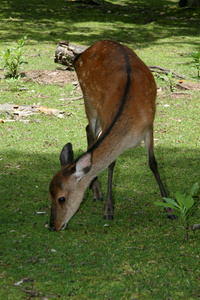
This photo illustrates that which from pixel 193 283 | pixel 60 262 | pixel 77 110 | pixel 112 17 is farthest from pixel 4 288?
pixel 112 17

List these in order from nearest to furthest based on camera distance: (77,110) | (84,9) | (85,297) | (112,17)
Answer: (85,297)
(77,110)
(112,17)
(84,9)

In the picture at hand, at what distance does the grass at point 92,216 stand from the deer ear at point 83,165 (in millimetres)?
597

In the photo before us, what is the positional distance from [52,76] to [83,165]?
589cm

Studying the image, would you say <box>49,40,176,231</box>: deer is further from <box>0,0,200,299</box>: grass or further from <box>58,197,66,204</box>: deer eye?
<box>0,0,200,299</box>: grass

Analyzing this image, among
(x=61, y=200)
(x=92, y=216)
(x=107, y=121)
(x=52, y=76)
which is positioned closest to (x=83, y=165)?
(x=61, y=200)

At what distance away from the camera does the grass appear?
10.6 ft

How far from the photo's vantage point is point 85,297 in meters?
3.08

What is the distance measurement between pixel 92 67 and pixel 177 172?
1.73 metres

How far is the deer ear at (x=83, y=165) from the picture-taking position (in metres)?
3.77

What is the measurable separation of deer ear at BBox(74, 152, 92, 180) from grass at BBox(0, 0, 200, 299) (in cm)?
60

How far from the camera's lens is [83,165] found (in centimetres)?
384

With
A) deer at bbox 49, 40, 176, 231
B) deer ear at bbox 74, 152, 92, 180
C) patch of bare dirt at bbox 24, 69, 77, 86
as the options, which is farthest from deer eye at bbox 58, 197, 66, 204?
patch of bare dirt at bbox 24, 69, 77, 86

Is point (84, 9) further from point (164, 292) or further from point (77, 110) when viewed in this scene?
point (164, 292)

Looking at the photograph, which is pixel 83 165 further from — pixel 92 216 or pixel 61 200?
pixel 92 216
